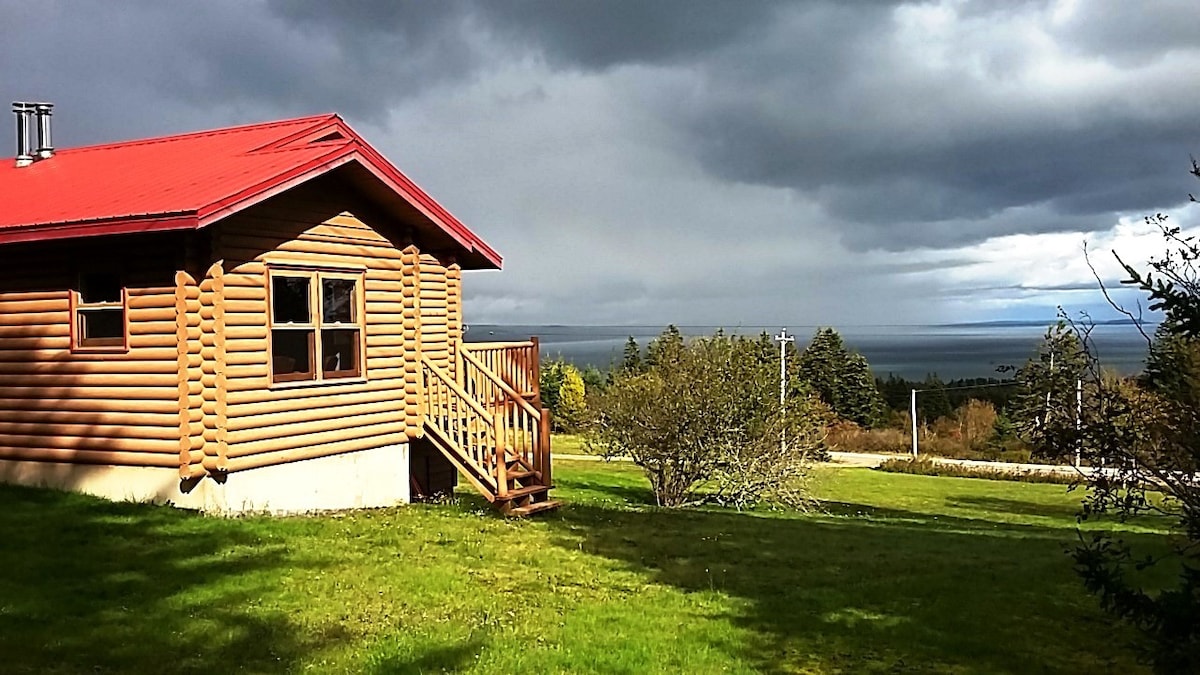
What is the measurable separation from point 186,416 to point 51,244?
272cm

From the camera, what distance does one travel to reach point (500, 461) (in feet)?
40.5

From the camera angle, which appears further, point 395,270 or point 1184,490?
point 395,270

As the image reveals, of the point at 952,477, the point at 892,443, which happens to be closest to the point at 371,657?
the point at 952,477

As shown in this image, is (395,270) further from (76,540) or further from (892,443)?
(892,443)

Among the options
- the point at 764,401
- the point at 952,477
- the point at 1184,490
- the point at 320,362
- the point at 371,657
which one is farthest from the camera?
the point at 952,477

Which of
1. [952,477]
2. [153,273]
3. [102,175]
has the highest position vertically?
[102,175]

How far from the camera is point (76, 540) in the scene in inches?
367

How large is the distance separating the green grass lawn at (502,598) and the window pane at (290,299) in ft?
8.05

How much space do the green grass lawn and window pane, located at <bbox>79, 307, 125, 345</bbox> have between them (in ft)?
6.00

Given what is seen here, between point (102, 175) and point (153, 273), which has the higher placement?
point (102, 175)

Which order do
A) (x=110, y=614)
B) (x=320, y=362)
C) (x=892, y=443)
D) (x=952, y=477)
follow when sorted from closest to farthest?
(x=110, y=614) → (x=320, y=362) → (x=952, y=477) → (x=892, y=443)

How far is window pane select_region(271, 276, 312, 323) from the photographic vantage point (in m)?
11.9

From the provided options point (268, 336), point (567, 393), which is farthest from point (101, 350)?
point (567, 393)

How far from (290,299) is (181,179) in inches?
74.2
